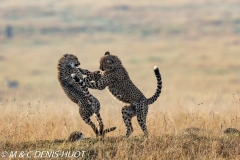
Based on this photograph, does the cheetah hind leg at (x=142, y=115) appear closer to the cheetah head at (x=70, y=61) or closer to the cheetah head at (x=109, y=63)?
the cheetah head at (x=109, y=63)

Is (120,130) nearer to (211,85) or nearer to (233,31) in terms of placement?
(211,85)

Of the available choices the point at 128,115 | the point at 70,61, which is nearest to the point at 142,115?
the point at 128,115

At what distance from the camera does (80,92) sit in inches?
336

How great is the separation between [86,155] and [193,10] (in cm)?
5445

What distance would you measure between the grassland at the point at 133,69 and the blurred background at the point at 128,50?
6cm

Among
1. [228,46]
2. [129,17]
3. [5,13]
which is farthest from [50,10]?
[228,46]

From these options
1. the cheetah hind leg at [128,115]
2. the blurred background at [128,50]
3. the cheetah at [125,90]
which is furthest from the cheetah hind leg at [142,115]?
the blurred background at [128,50]

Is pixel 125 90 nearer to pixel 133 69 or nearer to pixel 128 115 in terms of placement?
pixel 128 115

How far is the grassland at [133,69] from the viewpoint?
749 centimetres

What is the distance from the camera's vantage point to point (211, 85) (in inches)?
1030

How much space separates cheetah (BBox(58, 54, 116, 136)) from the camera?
328 inches

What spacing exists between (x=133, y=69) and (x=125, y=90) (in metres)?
22.5

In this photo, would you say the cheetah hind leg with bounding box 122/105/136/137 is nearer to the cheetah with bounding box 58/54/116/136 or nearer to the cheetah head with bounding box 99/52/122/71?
the cheetah with bounding box 58/54/116/136

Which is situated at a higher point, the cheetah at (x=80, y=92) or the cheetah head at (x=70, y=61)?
the cheetah head at (x=70, y=61)
